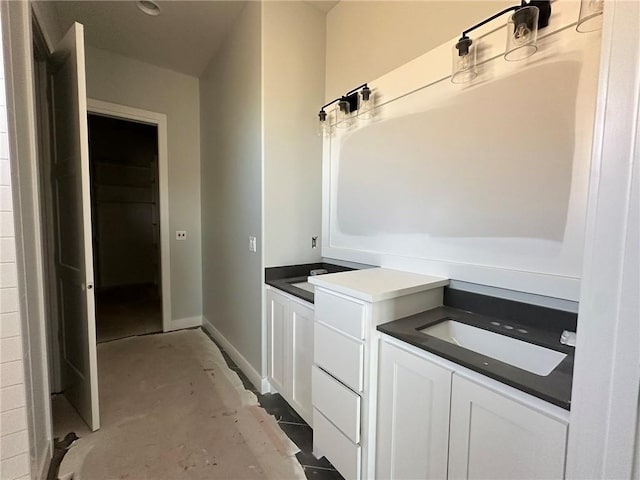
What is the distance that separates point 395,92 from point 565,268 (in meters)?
1.21

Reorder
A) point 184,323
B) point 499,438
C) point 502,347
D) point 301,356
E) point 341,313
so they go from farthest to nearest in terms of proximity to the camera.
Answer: point 184,323
point 301,356
point 341,313
point 502,347
point 499,438

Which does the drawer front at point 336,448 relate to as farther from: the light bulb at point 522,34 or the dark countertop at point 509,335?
the light bulb at point 522,34

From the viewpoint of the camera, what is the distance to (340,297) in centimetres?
133

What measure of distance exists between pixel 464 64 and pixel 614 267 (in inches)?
45.8

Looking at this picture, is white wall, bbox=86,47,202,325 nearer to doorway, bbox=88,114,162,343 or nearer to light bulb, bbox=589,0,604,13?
doorway, bbox=88,114,162,343

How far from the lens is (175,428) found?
178 centimetres

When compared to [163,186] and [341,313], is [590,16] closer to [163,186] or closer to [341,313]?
[341,313]

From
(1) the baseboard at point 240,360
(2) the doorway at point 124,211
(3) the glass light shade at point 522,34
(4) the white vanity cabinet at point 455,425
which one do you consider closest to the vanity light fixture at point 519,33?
(3) the glass light shade at point 522,34

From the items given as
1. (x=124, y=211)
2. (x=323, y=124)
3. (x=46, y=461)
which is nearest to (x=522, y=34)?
(x=323, y=124)

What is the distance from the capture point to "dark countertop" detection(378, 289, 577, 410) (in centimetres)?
80

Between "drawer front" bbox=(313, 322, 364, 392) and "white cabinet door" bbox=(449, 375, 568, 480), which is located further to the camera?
"drawer front" bbox=(313, 322, 364, 392)

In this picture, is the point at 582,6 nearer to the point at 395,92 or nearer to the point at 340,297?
the point at 395,92

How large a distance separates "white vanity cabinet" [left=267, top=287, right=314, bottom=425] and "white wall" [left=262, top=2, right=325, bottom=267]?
0.36 meters

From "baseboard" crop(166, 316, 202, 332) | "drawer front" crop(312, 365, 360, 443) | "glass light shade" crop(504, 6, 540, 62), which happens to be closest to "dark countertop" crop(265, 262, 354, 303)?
"drawer front" crop(312, 365, 360, 443)
